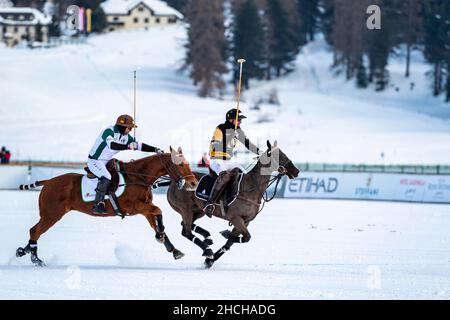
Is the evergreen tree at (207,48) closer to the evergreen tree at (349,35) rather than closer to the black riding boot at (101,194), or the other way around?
the evergreen tree at (349,35)

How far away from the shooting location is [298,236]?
23000mm

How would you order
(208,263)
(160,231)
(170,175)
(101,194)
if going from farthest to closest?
(170,175) → (101,194) → (160,231) → (208,263)

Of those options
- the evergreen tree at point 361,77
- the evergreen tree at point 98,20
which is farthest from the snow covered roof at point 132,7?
the evergreen tree at point 361,77

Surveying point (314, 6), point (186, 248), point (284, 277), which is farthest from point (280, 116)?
point (284, 277)

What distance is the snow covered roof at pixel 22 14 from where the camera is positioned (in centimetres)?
12259

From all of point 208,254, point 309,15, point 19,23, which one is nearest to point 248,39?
point 309,15

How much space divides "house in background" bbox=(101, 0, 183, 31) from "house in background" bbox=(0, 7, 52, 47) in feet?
31.8

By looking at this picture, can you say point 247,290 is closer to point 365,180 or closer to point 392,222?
point 392,222

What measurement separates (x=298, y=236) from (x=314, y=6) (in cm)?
9401

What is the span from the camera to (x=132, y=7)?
439 ft

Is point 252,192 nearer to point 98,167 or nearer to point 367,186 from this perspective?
point 98,167

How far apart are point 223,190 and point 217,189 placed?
0.40 ft

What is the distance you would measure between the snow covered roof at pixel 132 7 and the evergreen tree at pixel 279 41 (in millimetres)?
36922
